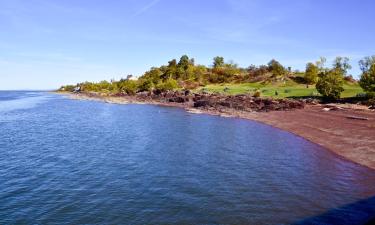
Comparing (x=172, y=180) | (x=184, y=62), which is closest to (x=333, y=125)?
(x=172, y=180)

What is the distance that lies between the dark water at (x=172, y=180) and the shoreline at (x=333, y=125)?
2338 millimetres

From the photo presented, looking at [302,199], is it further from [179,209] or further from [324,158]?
[324,158]

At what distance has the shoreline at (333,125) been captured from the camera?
36.3 metres

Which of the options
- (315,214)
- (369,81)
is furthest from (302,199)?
(369,81)

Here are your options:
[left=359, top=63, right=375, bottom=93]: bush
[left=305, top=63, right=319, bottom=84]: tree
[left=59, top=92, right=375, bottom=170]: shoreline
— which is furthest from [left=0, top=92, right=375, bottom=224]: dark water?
[left=305, top=63, right=319, bottom=84]: tree

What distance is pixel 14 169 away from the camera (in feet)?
100.0

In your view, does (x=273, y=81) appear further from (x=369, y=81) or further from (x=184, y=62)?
(x=184, y=62)

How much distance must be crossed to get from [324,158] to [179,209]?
19506mm

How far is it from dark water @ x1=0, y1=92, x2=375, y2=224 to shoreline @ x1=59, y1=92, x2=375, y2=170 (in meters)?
2.34

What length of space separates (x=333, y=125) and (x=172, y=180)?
109 feet

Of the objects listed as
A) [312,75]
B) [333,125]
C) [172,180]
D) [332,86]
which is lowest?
[172,180]

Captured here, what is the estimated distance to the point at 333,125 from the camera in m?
51.3

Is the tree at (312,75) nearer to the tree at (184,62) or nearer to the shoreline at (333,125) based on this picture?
the shoreline at (333,125)

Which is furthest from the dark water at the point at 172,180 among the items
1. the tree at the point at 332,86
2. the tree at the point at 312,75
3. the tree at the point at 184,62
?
the tree at the point at 184,62
